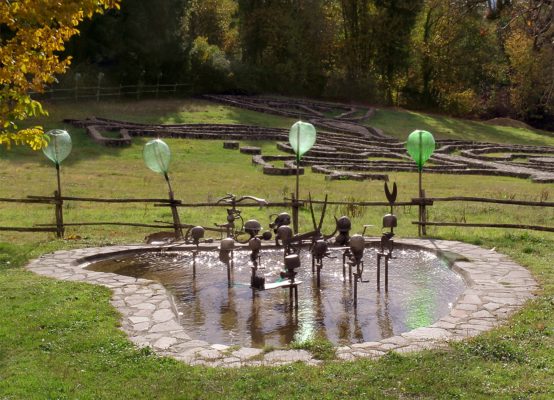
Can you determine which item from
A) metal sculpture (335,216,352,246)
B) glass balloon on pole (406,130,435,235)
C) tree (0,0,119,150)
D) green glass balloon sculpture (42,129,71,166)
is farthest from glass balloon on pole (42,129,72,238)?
glass balloon on pole (406,130,435,235)

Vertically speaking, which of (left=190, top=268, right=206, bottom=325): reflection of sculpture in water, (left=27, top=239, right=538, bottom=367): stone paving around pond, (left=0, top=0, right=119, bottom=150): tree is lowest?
(left=190, top=268, right=206, bottom=325): reflection of sculpture in water

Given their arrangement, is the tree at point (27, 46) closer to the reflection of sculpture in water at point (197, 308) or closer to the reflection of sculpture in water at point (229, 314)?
the reflection of sculpture in water at point (197, 308)

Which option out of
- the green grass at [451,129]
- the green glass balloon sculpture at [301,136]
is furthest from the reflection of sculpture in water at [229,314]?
the green grass at [451,129]

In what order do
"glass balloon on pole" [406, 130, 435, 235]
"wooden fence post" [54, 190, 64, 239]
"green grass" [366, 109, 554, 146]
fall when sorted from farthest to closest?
"green grass" [366, 109, 554, 146] < "glass balloon on pole" [406, 130, 435, 235] < "wooden fence post" [54, 190, 64, 239]

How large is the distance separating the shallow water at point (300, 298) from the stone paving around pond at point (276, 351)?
28cm

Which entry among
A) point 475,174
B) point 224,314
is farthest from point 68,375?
point 475,174

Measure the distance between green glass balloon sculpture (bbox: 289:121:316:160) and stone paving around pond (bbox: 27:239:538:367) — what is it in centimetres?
275

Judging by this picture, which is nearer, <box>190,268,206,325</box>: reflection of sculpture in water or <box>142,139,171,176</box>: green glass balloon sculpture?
<box>190,268,206,325</box>: reflection of sculpture in water

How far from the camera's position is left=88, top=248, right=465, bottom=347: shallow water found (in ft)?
24.0

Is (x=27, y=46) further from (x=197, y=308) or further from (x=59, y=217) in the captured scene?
(x=59, y=217)

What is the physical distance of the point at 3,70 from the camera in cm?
775

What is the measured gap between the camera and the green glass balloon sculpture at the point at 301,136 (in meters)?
11.7

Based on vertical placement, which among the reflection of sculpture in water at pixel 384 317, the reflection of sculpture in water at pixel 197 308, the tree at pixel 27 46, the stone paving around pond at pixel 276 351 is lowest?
the reflection of sculpture in water at pixel 197 308

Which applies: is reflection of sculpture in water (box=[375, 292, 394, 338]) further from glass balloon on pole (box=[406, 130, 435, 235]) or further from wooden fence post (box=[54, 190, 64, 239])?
wooden fence post (box=[54, 190, 64, 239])
